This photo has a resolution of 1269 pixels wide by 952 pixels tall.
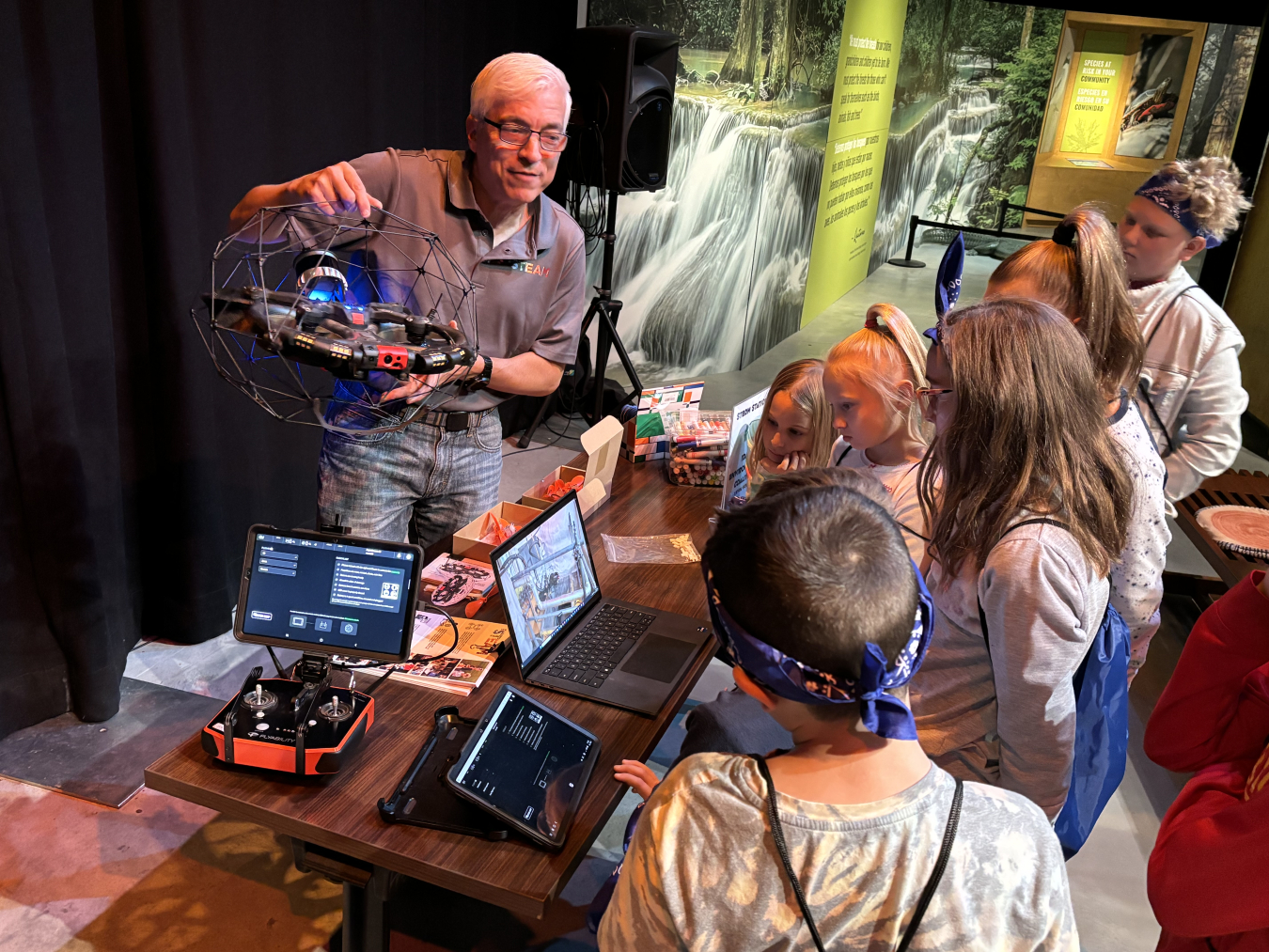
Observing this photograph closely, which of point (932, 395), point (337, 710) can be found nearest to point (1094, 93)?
point (932, 395)

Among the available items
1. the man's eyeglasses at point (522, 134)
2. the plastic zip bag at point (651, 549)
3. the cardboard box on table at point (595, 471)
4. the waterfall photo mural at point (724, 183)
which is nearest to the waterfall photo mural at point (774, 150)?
the waterfall photo mural at point (724, 183)

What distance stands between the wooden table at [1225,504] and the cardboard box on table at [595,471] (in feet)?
6.62

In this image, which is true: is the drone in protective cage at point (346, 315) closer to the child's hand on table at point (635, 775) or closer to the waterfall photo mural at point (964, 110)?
the child's hand on table at point (635, 775)

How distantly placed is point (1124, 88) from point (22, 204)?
6481 millimetres

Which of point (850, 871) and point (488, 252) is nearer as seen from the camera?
point (850, 871)

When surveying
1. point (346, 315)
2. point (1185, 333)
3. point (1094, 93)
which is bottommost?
point (1185, 333)

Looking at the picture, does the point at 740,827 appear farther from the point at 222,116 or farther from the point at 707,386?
the point at 707,386

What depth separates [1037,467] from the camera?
1444 mm

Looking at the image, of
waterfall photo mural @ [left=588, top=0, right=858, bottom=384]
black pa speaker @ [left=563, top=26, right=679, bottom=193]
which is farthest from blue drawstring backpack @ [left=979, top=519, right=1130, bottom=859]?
waterfall photo mural @ [left=588, top=0, right=858, bottom=384]

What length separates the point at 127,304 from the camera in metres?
2.91

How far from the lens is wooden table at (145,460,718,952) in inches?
54.8

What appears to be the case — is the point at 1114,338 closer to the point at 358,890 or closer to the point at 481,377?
the point at 481,377

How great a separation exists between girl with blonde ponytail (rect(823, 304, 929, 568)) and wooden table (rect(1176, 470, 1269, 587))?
174 cm

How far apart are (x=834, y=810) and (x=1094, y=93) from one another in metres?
6.83
